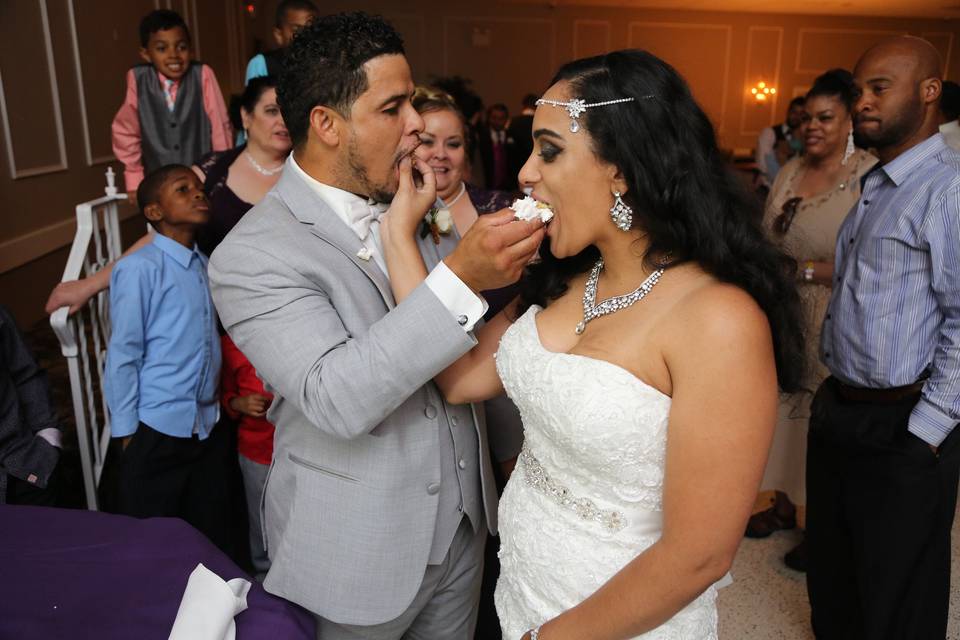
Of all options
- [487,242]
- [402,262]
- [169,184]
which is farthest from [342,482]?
[169,184]

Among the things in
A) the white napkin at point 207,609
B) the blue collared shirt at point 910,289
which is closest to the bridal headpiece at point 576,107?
the white napkin at point 207,609

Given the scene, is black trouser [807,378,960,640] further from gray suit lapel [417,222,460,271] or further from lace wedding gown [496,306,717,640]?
gray suit lapel [417,222,460,271]

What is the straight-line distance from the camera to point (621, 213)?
4.14 ft

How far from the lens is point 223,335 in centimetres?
277

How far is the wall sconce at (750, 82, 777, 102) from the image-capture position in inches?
559

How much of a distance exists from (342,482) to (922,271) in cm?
177

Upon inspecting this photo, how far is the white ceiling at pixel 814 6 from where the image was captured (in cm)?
1252

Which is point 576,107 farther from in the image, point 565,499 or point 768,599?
point 768,599

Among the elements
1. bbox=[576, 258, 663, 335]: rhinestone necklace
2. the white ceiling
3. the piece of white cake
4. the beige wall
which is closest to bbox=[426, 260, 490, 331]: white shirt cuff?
the piece of white cake

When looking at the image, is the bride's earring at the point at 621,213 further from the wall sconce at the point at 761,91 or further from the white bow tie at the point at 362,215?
the wall sconce at the point at 761,91

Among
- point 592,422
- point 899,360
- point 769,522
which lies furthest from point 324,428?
point 769,522

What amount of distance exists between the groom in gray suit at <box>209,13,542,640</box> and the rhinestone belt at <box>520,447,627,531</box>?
142 mm

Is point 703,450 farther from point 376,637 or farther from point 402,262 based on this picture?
point 376,637

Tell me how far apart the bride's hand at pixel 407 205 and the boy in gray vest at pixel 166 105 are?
3085mm
